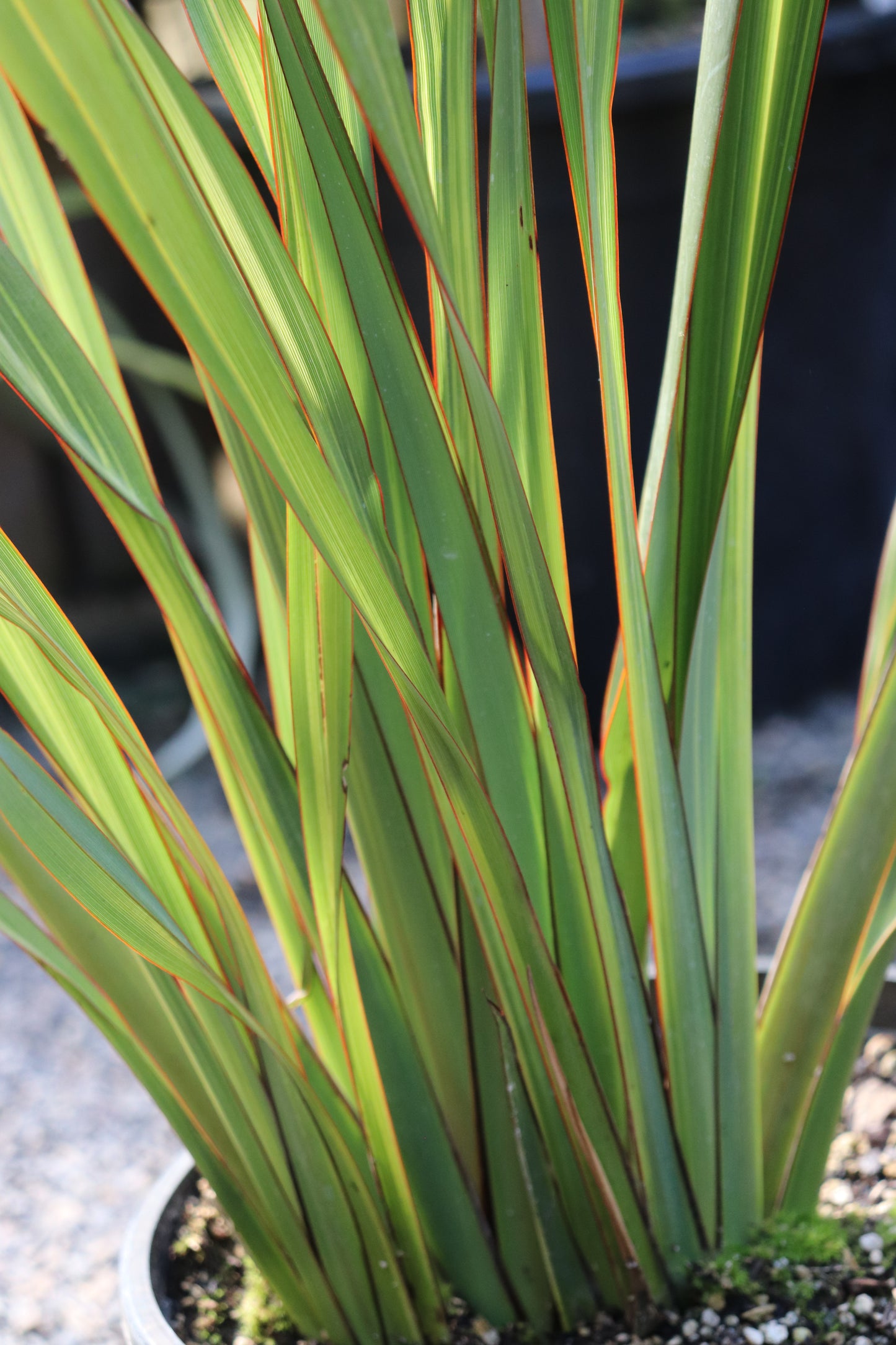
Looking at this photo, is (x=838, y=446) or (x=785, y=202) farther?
(x=838, y=446)

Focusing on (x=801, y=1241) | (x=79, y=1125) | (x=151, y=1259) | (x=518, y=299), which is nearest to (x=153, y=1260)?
(x=151, y=1259)

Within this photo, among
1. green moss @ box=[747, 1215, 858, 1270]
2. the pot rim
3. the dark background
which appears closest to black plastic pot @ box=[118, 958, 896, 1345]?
the pot rim

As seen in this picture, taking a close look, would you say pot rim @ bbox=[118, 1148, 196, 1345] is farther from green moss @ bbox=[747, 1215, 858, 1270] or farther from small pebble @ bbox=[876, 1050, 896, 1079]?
small pebble @ bbox=[876, 1050, 896, 1079]

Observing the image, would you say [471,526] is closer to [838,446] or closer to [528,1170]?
[528,1170]

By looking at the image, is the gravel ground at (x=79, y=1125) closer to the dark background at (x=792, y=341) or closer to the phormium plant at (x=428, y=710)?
the dark background at (x=792, y=341)

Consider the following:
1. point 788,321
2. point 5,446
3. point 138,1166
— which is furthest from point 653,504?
point 5,446

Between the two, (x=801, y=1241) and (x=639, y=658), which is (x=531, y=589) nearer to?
(x=639, y=658)

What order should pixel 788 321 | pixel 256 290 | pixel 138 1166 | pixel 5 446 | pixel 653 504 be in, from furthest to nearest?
1. pixel 5 446
2. pixel 788 321
3. pixel 138 1166
4. pixel 653 504
5. pixel 256 290
